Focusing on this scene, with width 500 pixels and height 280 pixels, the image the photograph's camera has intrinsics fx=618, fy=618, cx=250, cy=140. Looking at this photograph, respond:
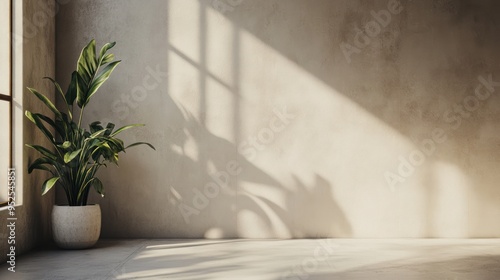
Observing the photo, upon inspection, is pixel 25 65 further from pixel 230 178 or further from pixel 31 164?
pixel 230 178

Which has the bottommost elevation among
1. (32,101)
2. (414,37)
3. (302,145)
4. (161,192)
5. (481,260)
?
(481,260)

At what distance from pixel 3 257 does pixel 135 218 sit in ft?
4.35

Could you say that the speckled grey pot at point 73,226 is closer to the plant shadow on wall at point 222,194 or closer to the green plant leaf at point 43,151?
the green plant leaf at point 43,151

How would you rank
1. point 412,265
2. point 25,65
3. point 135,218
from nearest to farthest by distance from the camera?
point 412,265
point 25,65
point 135,218

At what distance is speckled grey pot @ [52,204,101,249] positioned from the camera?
440 centimetres

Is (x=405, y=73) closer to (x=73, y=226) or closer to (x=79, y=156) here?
(x=79, y=156)

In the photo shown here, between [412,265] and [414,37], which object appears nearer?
[412,265]

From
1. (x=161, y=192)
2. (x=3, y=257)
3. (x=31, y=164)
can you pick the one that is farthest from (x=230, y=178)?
(x=3, y=257)

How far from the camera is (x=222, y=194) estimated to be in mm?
5066

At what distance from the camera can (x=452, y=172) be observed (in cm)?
511

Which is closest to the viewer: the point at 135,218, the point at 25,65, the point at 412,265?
the point at 412,265

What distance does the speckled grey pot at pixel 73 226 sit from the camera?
440cm

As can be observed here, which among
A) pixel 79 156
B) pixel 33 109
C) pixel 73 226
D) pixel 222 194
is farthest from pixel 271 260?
pixel 33 109

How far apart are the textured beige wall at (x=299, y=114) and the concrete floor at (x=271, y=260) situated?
0.87 ft
